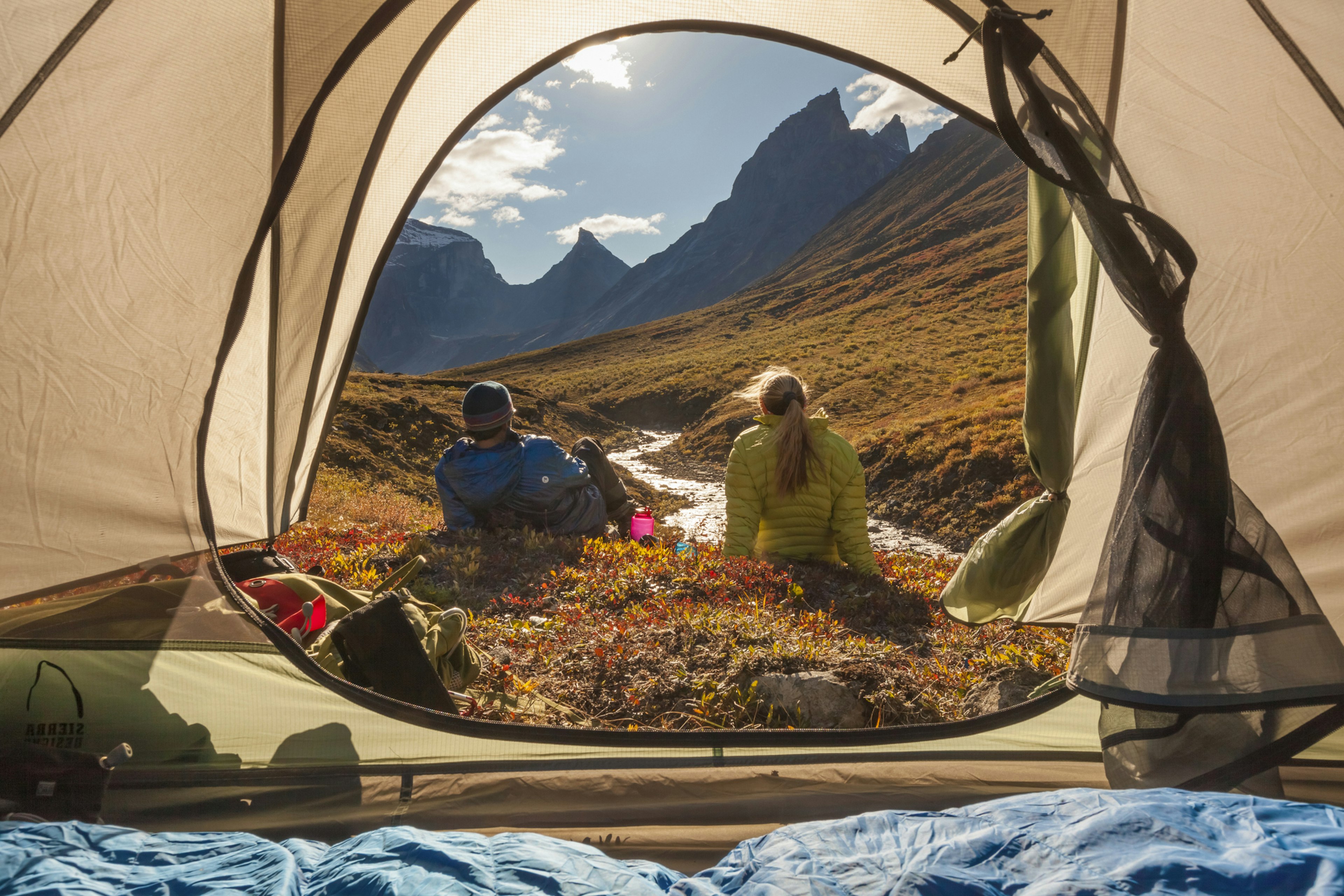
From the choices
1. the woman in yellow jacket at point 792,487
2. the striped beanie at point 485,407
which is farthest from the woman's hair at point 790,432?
the striped beanie at point 485,407

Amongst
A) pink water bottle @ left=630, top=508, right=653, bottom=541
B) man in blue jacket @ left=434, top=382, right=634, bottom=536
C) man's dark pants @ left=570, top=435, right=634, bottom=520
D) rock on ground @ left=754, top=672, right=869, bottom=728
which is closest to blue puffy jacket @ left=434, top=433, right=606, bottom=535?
man in blue jacket @ left=434, top=382, right=634, bottom=536

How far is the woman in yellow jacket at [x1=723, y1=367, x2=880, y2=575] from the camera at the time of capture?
16.7 feet

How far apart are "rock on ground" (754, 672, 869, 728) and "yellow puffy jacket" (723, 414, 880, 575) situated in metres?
1.99

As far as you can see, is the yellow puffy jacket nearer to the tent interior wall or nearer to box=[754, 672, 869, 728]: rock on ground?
box=[754, 672, 869, 728]: rock on ground

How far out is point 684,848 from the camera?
215 cm

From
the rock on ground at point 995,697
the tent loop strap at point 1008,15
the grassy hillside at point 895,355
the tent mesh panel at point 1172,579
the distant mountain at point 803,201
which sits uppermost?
the distant mountain at point 803,201

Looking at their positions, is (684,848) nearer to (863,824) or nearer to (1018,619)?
(863,824)

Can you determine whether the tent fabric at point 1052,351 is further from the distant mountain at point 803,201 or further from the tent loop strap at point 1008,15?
the distant mountain at point 803,201

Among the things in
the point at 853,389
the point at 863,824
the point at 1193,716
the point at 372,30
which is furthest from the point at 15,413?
A: the point at 853,389

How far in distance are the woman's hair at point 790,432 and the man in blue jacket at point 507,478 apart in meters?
2.00

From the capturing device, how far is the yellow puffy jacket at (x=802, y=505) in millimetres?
5172

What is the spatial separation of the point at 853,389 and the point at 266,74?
24993mm

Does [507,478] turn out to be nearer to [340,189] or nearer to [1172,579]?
[340,189]

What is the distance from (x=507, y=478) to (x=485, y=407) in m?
0.74
